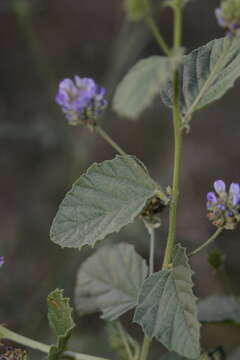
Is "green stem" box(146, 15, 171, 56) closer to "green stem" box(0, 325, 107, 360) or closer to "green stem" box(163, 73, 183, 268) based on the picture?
"green stem" box(163, 73, 183, 268)

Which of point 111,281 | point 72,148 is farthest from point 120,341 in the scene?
point 72,148

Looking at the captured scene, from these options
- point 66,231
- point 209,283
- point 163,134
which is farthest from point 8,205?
point 66,231

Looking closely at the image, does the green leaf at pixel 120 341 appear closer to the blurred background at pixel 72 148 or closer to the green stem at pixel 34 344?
the green stem at pixel 34 344

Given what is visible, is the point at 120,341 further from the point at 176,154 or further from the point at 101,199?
the point at 176,154

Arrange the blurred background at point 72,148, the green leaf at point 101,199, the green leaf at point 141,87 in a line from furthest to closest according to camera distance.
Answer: the blurred background at point 72,148 → the green leaf at point 101,199 → the green leaf at point 141,87

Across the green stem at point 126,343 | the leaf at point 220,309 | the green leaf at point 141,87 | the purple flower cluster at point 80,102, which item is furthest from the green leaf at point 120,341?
the green leaf at point 141,87

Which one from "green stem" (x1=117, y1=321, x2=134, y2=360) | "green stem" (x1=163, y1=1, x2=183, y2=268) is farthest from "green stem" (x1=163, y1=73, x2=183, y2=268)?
"green stem" (x1=117, y1=321, x2=134, y2=360)
